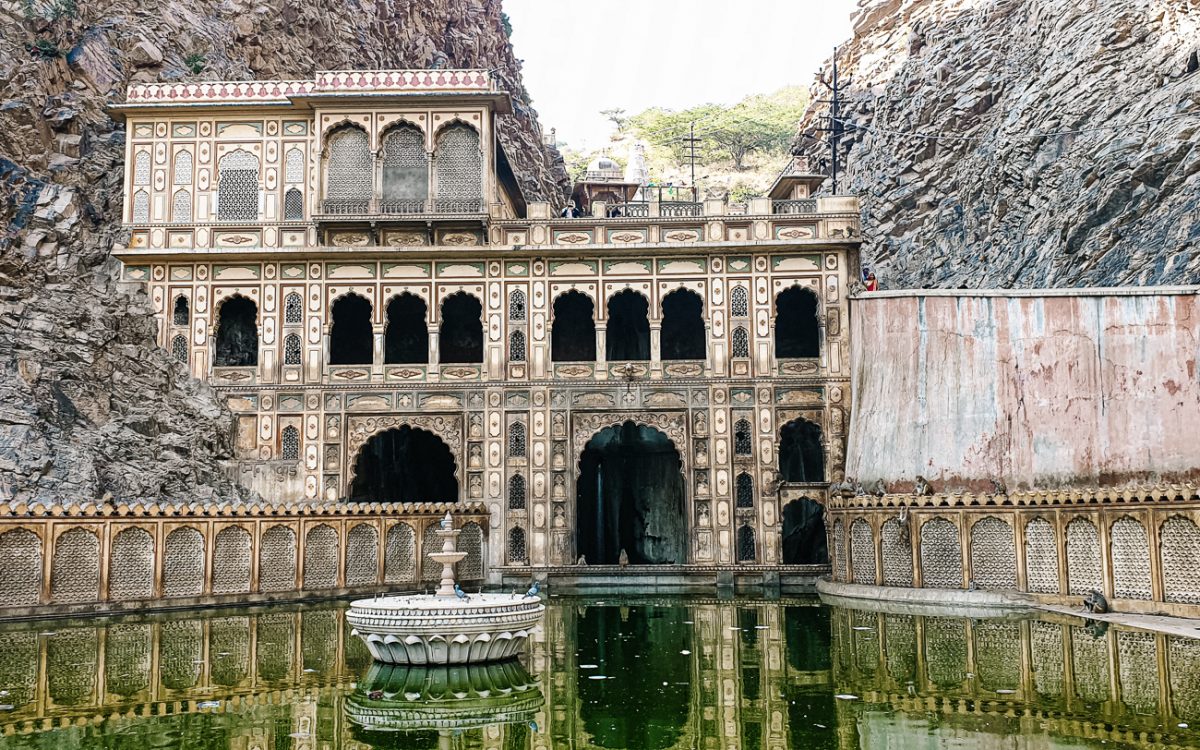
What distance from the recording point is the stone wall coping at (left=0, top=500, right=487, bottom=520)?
19.5m

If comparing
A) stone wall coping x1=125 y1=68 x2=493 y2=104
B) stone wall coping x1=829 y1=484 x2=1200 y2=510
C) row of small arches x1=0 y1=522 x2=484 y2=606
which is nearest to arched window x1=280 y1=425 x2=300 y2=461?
row of small arches x1=0 y1=522 x2=484 y2=606

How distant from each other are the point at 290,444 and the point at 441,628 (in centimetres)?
1570

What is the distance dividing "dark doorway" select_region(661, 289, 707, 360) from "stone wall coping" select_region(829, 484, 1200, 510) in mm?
9072

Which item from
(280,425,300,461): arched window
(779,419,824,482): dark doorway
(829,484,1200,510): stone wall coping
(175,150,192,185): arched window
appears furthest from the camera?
(779,419,824,482): dark doorway

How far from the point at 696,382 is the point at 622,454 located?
6.01 m

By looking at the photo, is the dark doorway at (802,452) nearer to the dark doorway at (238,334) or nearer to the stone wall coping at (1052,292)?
the stone wall coping at (1052,292)

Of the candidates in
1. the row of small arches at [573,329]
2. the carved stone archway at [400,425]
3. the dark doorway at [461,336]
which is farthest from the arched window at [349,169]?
the carved stone archway at [400,425]

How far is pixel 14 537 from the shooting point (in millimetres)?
19250

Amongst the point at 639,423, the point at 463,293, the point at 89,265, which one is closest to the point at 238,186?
the point at 89,265

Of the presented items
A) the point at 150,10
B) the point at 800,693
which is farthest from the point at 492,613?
the point at 150,10

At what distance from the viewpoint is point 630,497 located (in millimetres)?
32781

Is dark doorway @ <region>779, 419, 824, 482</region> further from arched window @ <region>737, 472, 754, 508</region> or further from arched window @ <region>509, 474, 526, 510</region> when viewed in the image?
arched window @ <region>509, 474, 526, 510</region>

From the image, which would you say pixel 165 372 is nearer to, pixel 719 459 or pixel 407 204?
pixel 407 204

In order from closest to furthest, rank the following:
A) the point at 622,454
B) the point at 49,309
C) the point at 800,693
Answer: the point at 800,693 < the point at 49,309 < the point at 622,454
